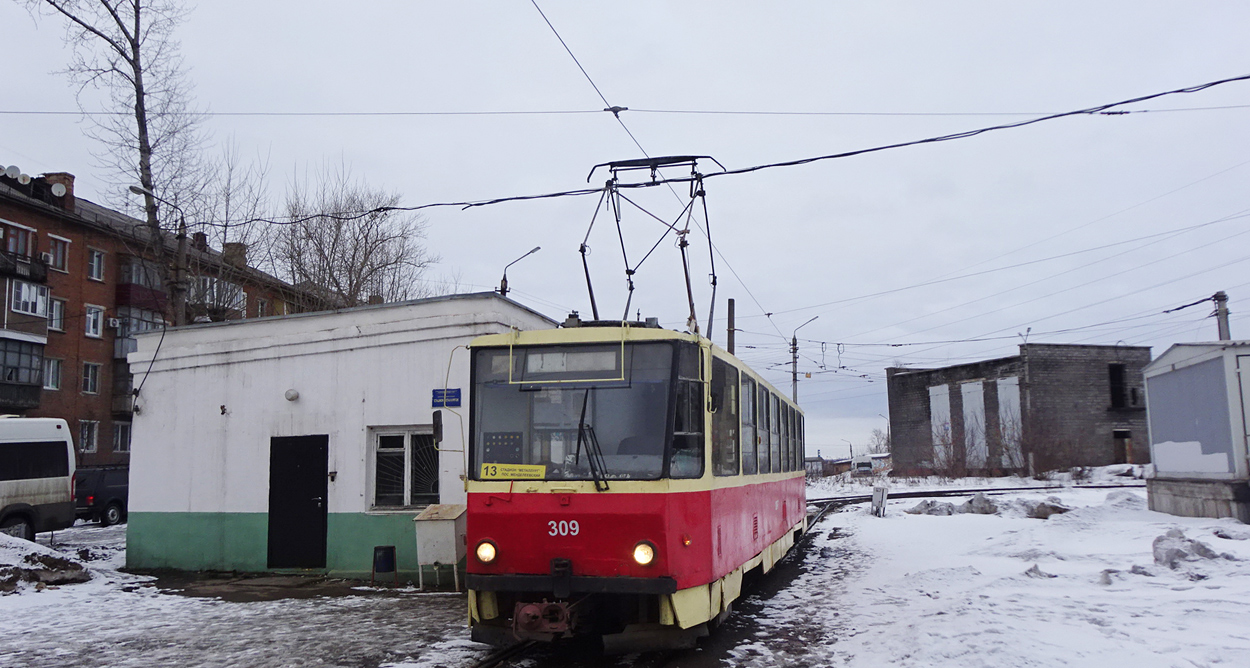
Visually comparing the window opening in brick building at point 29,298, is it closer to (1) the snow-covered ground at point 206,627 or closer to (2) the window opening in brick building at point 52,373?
(2) the window opening in brick building at point 52,373

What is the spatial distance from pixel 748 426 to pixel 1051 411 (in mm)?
38246

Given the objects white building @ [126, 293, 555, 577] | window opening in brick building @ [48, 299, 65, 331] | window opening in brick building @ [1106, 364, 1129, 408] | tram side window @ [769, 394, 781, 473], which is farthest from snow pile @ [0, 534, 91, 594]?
window opening in brick building @ [1106, 364, 1129, 408]

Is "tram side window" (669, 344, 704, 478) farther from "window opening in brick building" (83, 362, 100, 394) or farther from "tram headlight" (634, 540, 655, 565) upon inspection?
"window opening in brick building" (83, 362, 100, 394)

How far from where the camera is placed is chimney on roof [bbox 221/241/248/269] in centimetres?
2334

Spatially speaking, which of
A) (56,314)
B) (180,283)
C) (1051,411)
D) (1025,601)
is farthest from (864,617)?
(56,314)

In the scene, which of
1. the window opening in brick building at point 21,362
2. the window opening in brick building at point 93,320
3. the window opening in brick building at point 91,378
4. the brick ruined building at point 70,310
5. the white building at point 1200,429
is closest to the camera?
the white building at point 1200,429

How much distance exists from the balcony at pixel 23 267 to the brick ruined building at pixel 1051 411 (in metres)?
40.8

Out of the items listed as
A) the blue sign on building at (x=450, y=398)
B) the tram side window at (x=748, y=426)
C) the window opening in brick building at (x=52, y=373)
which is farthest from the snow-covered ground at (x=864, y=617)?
the window opening in brick building at (x=52, y=373)

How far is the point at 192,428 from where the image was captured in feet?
47.3

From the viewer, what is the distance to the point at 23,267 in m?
34.5

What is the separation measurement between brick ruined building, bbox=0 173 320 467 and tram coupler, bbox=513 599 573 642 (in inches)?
1051

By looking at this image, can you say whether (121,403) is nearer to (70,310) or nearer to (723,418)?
(70,310)

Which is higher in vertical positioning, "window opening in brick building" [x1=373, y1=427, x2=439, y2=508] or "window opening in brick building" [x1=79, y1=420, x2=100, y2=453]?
"window opening in brick building" [x1=79, y1=420, x2=100, y2=453]

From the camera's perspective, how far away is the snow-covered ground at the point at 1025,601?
711 centimetres
